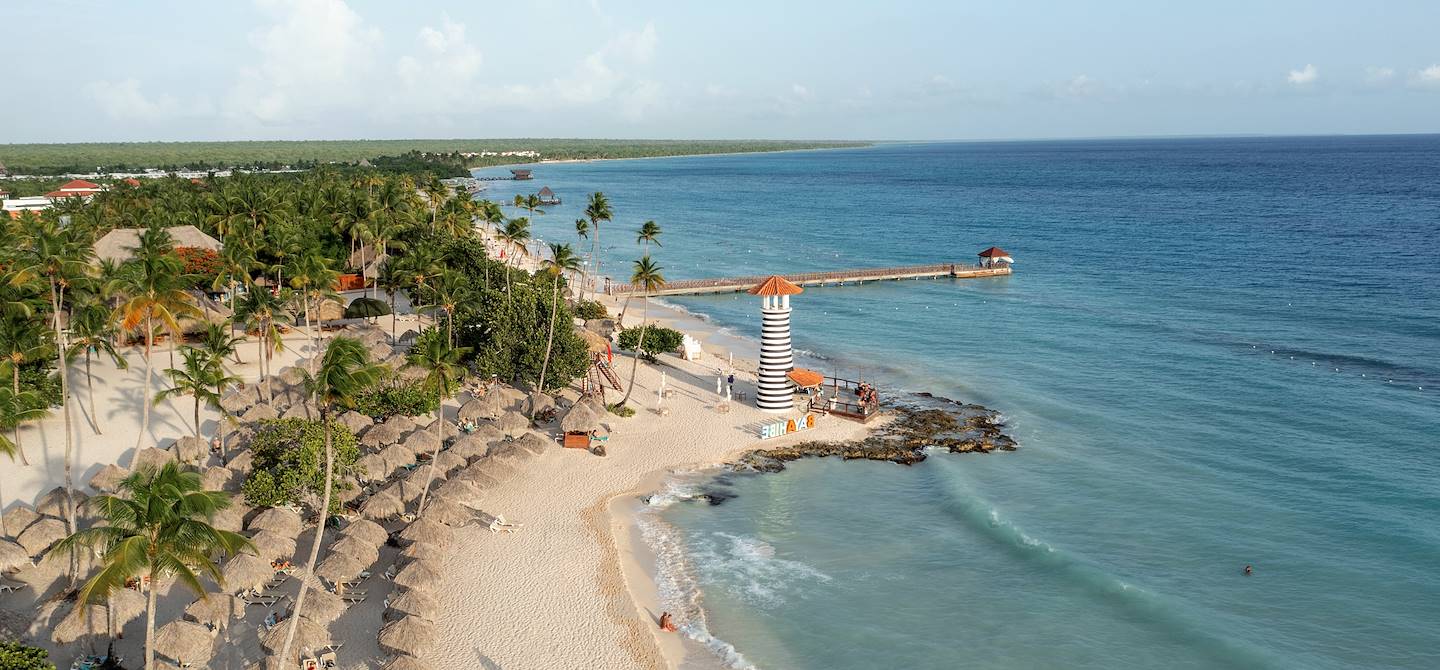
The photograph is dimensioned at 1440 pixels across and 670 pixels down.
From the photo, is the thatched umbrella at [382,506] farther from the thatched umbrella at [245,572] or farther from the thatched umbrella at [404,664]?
the thatched umbrella at [404,664]

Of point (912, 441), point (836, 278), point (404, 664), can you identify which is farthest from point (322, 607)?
point (836, 278)

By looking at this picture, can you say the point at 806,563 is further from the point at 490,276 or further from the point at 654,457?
the point at 490,276

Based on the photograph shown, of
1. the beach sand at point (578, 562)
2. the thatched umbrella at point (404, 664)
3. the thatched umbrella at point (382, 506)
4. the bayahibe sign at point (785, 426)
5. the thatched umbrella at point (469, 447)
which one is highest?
the thatched umbrella at point (469, 447)

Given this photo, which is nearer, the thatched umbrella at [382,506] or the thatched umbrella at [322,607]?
the thatched umbrella at [322,607]

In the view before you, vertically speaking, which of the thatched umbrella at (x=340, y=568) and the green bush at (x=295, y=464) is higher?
the green bush at (x=295, y=464)

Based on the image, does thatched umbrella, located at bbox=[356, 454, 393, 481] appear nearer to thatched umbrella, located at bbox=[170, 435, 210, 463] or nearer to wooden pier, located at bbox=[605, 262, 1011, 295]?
thatched umbrella, located at bbox=[170, 435, 210, 463]

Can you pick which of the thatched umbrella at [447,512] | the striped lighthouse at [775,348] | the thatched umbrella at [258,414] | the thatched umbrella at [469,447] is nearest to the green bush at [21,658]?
the thatched umbrella at [447,512]

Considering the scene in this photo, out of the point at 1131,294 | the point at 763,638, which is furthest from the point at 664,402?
the point at 1131,294

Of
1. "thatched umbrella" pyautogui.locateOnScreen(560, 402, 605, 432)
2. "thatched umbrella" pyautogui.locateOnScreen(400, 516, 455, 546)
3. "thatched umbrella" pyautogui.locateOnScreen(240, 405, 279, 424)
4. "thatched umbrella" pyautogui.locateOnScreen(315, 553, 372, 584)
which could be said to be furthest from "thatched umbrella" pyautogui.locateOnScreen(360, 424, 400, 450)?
"thatched umbrella" pyautogui.locateOnScreen(315, 553, 372, 584)
